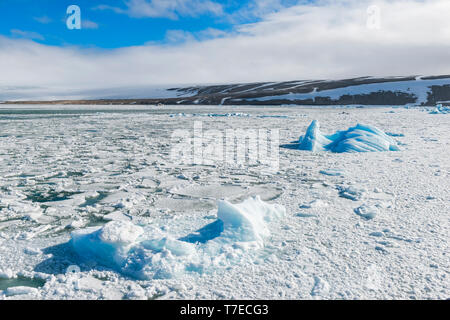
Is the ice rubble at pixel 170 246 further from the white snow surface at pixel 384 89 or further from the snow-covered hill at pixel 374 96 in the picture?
the white snow surface at pixel 384 89

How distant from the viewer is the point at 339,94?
46.1 m

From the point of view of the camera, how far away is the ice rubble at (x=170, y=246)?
6.28 feet

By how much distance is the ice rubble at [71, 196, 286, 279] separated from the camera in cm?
191

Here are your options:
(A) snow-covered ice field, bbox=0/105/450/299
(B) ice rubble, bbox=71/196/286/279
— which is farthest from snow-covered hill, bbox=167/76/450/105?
(B) ice rubble, bbox=71/196/286/279

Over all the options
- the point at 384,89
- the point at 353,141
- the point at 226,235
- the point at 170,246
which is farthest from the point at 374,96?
the point at 170,246

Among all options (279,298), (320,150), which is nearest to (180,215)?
(279,298)

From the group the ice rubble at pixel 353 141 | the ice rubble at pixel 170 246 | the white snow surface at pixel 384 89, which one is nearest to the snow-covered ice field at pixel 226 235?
the ice rubble at pixel 170 246

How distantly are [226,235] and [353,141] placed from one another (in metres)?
5.16

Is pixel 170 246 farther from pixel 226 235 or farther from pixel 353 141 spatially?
pixel 353 141

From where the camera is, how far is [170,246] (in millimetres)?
2020

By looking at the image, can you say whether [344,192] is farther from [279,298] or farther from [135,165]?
[135,165]

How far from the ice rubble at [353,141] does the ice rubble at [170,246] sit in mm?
4706

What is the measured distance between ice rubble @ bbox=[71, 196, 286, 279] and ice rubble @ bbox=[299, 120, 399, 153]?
15.4 ft
